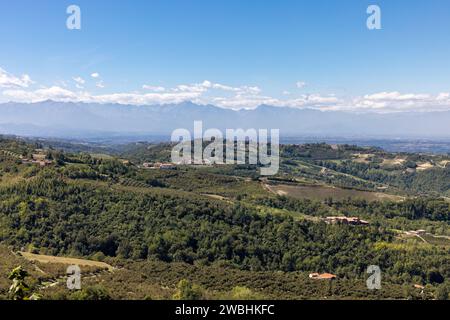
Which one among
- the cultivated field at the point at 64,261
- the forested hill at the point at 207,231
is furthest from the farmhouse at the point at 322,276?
the cultivated field at the point at 64,261

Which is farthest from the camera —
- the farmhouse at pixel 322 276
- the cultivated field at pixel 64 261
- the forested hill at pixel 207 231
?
the forested hill at pixel 207 231

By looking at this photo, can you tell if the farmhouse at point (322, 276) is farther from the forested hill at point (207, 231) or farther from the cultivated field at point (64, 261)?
the cultivated field at point (64, 261)

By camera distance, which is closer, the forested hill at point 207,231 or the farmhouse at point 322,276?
the farmhouse at point 322,276

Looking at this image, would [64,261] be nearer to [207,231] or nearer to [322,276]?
[207,231]

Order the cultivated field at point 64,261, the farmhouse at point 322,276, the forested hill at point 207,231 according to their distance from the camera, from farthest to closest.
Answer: the forested hill at point 207,231 → the farmhouse at point 322,276 → the cultivated field at point 64,261

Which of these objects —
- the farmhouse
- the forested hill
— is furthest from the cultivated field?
the farmhouse

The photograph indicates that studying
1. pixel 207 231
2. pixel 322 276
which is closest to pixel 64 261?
pixel 207 231

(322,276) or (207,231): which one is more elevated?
(207,231)

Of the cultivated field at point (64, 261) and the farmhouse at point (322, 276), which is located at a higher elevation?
the cultivated field at point (64, 261)

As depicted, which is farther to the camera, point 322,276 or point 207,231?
point 207,231

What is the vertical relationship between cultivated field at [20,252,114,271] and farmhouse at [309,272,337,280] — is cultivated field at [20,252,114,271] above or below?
above

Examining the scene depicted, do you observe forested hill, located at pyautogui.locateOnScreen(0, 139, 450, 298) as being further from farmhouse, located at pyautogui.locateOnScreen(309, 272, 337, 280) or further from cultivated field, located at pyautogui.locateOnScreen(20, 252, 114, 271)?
farmhouse, located at pyautogui.locateOnScreen(309, 272, 337, 280)

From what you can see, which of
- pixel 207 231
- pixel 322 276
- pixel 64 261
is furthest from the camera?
pixel 207 231
